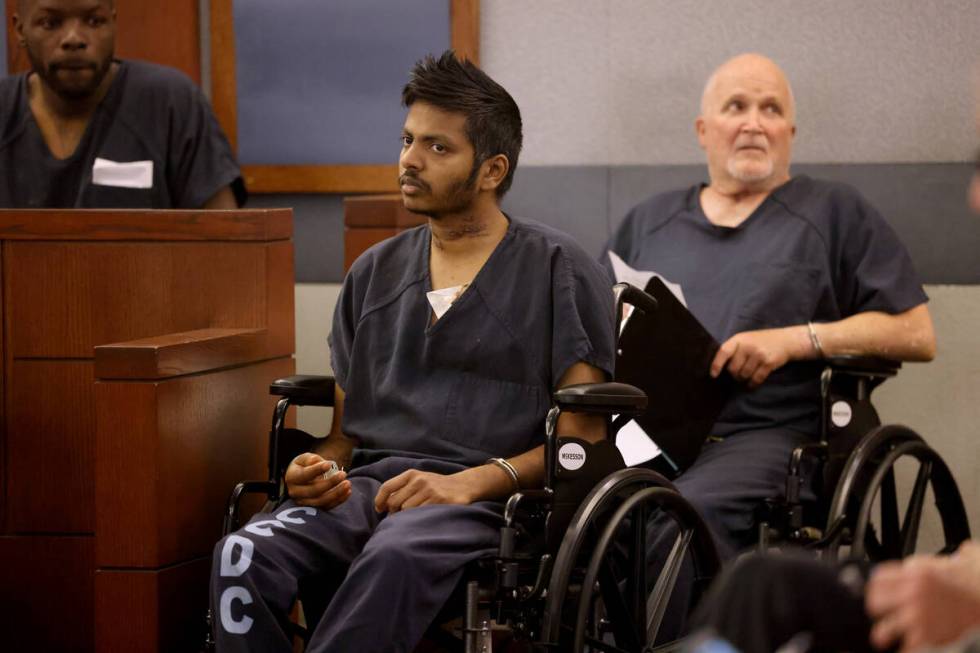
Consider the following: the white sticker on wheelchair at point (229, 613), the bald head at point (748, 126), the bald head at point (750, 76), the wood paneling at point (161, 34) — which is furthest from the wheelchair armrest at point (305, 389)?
the wood paneling at point (161, 34)

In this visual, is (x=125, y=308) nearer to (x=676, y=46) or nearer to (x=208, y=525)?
(x=208, y=525)

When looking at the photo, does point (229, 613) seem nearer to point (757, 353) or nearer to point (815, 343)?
point (757, 353)

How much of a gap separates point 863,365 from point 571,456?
2.84 ft

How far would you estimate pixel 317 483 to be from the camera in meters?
2.16

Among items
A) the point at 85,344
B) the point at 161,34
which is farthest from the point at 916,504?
the point at 161,34

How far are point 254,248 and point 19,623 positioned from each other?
2.79 feet

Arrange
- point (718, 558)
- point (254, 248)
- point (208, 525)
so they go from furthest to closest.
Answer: point (254, 248), point (208, 525), point (718, 558)

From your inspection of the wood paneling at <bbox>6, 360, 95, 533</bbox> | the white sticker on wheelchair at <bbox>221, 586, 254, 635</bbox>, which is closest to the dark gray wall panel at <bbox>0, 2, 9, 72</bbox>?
the wood paneling at <bbox>6, 360, 95, 533</bbox>

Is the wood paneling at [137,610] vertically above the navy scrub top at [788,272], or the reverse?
the navy scrub top at [788,272]

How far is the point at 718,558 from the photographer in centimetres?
232

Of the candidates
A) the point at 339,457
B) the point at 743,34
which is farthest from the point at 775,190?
the point at 339,457

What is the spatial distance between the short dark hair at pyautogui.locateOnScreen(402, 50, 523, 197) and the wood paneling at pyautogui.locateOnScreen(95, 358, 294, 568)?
641mm

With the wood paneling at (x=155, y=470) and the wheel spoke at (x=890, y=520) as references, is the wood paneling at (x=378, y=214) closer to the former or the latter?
the wood paneling at (x=155, y=470)

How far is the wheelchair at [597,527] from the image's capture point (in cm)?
201
